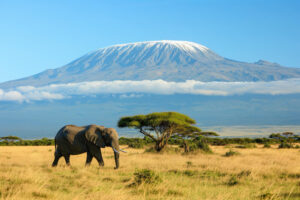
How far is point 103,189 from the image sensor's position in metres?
11.5

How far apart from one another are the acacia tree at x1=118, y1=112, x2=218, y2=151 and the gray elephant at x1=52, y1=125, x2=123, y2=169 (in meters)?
13.6

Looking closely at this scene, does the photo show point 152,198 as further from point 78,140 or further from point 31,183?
point 78,140

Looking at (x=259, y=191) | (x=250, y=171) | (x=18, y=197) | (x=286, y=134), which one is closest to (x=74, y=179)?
(x=18, y=197)

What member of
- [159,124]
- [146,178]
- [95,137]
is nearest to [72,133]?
[95,137]

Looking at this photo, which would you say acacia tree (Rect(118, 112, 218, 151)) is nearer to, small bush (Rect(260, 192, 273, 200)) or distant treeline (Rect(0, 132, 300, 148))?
distant treeline (Rect(0, 132, 300, 148))

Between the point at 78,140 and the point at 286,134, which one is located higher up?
the point at 78,140

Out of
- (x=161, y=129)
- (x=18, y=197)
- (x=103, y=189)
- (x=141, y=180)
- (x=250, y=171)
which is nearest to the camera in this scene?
(x=18, y=197)

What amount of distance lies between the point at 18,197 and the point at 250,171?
9.35 m

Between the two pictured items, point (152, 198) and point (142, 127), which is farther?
point (142, 127)

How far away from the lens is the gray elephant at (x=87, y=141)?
18.4m

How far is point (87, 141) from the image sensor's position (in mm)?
18547

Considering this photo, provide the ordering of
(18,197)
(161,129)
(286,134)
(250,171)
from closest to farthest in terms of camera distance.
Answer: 1. (18,197)
2. (250,171)
3. (161,129)
4. (286,134)

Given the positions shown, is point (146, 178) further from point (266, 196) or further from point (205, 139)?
point (205, 139)

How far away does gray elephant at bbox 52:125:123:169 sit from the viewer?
18359 mm
